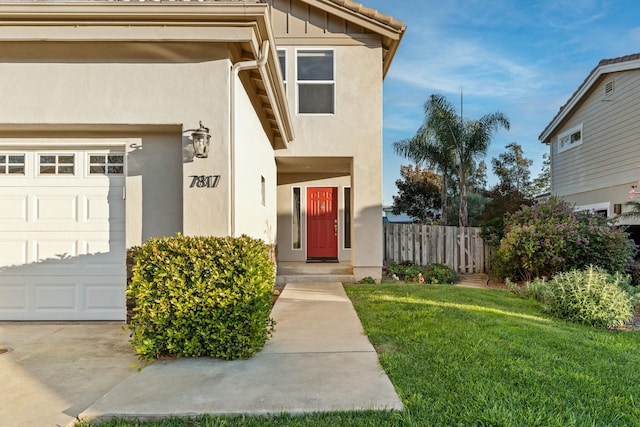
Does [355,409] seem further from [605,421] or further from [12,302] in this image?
[12,302]

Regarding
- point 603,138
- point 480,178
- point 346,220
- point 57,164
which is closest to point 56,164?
point 57,164

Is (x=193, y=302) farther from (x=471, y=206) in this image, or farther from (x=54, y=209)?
(x=471, y=206)

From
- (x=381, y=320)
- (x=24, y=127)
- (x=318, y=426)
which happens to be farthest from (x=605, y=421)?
(x=24, y=127)

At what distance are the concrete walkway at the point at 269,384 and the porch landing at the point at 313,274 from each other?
4.60 m

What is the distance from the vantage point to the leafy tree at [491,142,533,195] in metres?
29.3

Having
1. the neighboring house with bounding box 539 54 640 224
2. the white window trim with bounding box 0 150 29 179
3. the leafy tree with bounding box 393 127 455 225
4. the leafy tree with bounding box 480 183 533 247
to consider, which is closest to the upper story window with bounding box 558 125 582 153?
the neighboring house with bounding box 539 54 640 224

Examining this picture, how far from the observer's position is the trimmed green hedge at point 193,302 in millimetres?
3703

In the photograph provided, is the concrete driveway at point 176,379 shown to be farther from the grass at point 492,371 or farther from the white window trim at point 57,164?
the white window trim at point 57,164

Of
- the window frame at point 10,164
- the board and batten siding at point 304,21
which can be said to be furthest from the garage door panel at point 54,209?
the board and batten siding at point 304,21

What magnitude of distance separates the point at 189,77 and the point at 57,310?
148 inches

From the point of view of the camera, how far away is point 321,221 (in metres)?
11.7

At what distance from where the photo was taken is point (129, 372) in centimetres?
364

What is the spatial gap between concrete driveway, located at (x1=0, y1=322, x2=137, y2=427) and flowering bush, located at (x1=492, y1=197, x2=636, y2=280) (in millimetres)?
8589

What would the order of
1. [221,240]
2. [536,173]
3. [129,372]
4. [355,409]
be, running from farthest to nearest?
[536,173]
[221,240]
[129,372]
[355,409]
